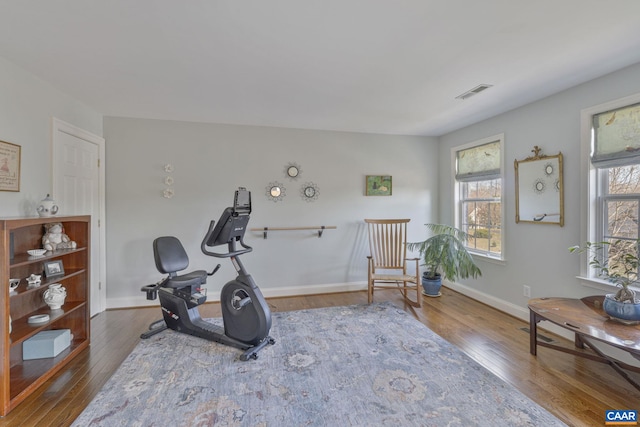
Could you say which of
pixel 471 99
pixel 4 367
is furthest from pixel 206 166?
pixel 471 99

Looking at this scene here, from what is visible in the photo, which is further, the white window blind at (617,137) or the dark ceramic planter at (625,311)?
the white window blind at (617,137)

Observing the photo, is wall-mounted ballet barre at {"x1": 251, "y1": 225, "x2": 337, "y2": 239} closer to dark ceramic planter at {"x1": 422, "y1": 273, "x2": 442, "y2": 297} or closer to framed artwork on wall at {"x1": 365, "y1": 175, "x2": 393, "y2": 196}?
framed artwork on wall at {"x1": 365, "y1": 175, "x2": 393, "y2": 196}

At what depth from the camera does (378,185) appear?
4391 millimetres

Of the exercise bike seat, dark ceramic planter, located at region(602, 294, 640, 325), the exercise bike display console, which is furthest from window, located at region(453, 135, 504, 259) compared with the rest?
the exercise bike seat

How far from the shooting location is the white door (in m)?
2.76

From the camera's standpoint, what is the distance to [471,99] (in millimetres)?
2994

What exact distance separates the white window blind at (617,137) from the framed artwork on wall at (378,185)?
2.36 meters

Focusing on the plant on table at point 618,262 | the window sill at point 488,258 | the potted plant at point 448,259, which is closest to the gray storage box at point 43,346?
the potted plant at point 448,259

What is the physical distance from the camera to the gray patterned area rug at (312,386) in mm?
1716

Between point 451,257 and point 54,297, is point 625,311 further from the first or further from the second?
point 54,297

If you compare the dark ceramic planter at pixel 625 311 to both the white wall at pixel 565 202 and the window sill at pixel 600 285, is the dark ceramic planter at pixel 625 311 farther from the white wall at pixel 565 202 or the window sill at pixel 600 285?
the white wall at pixel 565 202

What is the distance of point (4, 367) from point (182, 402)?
1.12 m

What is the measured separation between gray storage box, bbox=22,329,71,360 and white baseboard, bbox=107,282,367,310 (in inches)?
47.6

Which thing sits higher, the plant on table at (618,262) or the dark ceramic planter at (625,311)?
the plant on table at (618,262)
